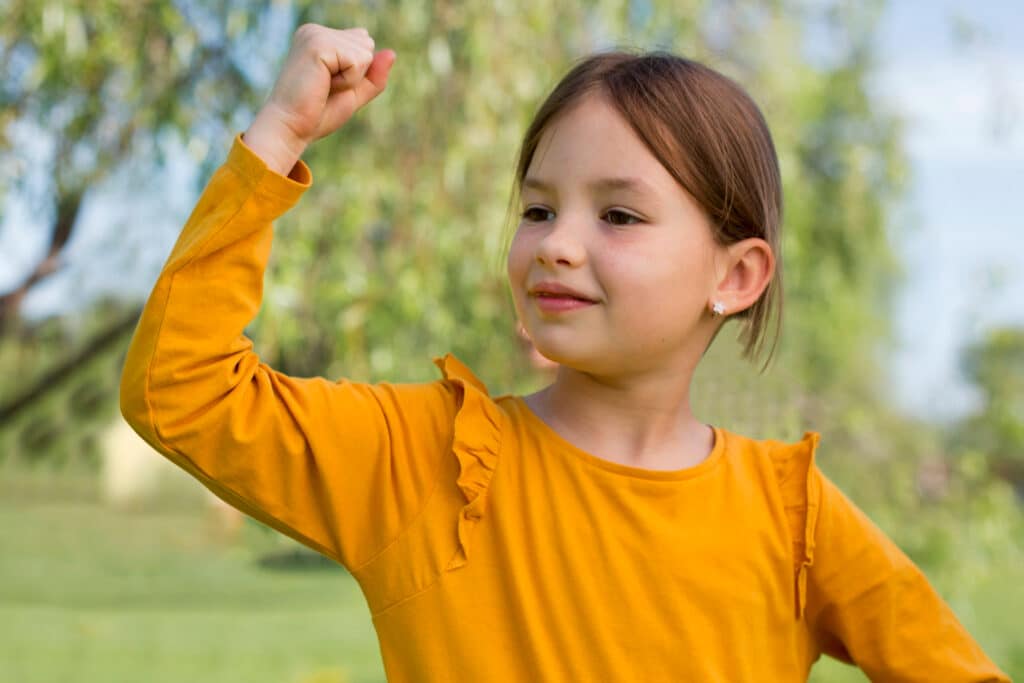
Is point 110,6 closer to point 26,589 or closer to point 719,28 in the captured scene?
point 719,28

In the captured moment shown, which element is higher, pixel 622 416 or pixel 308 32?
pixel 308 32

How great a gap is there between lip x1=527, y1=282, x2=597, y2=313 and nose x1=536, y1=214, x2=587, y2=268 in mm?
24

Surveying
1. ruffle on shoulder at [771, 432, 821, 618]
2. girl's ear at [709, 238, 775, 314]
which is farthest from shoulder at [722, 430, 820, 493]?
girl's ear at [709, 238, 775, 314]

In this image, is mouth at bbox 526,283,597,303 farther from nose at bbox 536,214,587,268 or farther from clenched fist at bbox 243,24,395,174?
clenched fist at bbox 243,24,395,174

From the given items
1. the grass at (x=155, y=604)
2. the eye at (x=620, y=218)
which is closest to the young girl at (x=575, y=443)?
the eye at (x=620, y=218)

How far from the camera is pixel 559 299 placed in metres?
1.22

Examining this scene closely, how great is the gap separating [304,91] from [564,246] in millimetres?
293

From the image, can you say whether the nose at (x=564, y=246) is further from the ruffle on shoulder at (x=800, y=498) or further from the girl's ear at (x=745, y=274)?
the ruffle on shoulder at (x=800, y=498)

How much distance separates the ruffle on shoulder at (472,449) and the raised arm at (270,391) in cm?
3

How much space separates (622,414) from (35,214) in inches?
103

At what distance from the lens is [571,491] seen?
1.24 m

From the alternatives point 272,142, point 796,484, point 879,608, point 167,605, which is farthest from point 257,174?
point 167,605

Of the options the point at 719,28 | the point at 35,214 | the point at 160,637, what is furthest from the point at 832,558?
the point at 160,637

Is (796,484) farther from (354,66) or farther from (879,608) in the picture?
(354,66)
